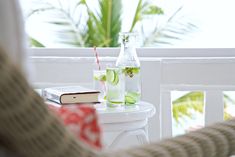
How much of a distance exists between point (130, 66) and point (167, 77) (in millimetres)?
403

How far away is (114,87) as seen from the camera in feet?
5.50

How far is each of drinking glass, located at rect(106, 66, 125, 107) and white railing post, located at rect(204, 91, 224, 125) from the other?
0.51m

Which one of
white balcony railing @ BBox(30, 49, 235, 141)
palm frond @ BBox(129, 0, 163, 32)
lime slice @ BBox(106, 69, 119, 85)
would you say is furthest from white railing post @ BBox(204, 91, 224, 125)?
palm frond @ BBox(129, 0, 163, 32)

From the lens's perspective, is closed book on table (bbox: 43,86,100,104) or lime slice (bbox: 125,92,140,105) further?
lime slice (bbox: 125,92,140,105)

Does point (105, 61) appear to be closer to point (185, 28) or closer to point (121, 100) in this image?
point (121, 100)

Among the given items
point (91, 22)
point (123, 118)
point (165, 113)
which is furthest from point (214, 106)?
point (91, 22)

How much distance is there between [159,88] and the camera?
211 centimetres

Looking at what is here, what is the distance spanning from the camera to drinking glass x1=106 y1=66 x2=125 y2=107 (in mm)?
1674

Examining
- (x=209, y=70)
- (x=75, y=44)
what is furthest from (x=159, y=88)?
(x=75, y=44)

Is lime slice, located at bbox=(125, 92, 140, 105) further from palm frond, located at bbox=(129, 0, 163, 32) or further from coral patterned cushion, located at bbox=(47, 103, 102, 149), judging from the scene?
palm frond, located at bbox=(129, 0, 163, 32)

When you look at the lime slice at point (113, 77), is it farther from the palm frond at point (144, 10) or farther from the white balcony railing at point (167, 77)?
the palm frond at point (144, 10)

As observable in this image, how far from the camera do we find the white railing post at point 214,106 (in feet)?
6.78

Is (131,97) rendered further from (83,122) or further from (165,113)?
(83,122)

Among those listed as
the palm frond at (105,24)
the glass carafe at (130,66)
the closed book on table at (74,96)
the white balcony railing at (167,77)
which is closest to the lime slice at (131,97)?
the glass carafe at (130,66)
